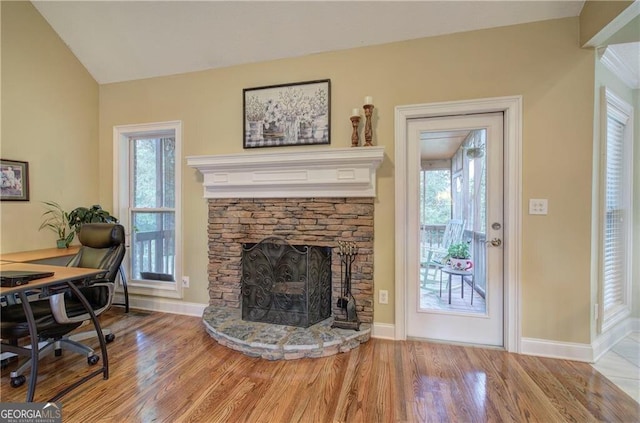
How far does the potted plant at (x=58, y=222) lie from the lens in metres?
3.10

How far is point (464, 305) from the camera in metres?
2.56

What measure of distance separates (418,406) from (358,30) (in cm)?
288

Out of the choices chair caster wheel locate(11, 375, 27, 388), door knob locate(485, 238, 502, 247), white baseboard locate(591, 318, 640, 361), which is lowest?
chair caster wheel locate(11, 375, 27, 388)

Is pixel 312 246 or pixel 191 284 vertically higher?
pixel 312 246

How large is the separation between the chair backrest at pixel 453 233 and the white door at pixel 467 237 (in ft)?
0.14

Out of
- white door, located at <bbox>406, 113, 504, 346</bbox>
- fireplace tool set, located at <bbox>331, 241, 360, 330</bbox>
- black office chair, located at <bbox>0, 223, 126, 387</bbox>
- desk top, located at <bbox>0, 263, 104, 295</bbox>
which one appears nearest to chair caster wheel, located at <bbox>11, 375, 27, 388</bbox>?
black office chair, located at <bbox>0, 223, 126, 387</bbox>

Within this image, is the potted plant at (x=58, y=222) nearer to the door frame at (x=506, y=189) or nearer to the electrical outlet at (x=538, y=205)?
the door frame at (x=506, y=189)

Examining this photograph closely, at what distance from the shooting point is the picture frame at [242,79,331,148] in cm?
275

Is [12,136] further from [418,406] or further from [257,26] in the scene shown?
[418,406]

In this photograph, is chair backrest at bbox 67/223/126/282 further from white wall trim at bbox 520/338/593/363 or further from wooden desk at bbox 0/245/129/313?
white wall trim at bbox 520/338/593/363

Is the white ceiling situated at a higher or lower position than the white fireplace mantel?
higher

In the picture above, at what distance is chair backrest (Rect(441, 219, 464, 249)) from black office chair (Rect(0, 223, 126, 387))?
2788 mm

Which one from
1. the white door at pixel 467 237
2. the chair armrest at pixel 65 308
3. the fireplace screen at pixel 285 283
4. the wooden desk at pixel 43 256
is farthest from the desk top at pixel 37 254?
the white door at pixel 467 237

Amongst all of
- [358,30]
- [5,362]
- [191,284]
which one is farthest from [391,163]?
[5,362]
